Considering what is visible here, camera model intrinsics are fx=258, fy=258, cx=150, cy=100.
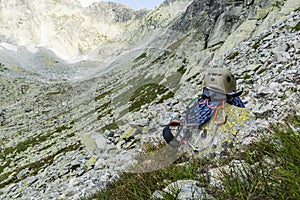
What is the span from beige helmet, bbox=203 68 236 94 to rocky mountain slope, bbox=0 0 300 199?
2.27 feet

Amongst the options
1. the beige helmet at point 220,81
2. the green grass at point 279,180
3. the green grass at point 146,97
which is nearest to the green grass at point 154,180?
the green grass at point 279,180

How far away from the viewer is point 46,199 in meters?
13.4

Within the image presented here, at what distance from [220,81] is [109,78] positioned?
269ft

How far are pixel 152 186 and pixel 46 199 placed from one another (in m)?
12.2

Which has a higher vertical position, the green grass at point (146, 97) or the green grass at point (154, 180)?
the green grass at point (154, 180)

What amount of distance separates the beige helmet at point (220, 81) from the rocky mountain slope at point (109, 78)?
692mm

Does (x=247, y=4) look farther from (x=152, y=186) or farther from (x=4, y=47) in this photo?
(x=4, y=47)

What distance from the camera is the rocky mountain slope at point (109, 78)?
13.7 m

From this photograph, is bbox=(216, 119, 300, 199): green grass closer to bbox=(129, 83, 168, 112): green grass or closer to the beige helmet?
the beige helmet

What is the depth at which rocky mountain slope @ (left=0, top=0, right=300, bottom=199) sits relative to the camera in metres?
13.7

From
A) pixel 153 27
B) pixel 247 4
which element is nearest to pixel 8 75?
pixel 153 27

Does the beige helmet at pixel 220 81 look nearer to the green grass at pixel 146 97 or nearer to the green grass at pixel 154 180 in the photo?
the green grass at pixel 154 180

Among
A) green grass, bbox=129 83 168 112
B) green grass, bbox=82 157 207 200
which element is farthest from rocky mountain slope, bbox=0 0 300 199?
green grass, bbox=82 157 207 200

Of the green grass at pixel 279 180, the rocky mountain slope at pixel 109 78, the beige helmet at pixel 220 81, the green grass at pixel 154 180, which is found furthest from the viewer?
the rocky mountain slope at pixel 109 78
